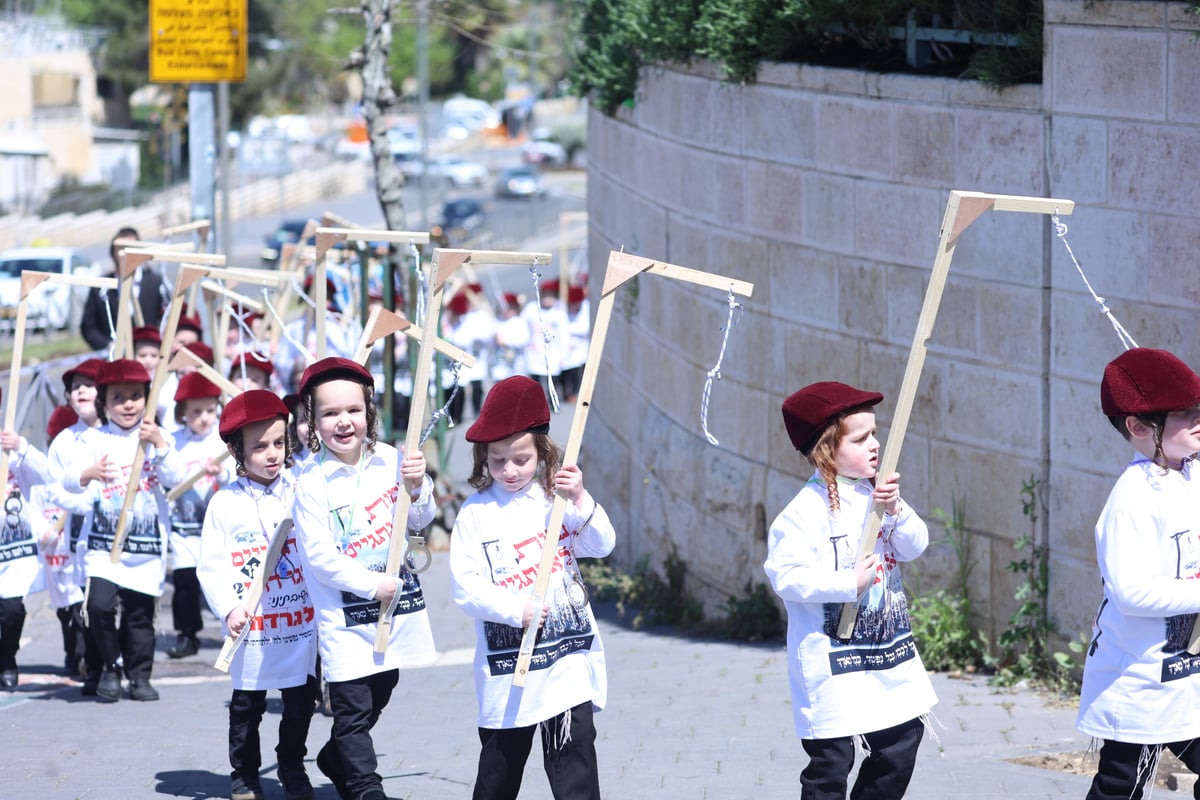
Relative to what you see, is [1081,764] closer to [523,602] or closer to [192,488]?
[523,602]

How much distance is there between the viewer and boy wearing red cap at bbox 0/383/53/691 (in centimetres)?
837

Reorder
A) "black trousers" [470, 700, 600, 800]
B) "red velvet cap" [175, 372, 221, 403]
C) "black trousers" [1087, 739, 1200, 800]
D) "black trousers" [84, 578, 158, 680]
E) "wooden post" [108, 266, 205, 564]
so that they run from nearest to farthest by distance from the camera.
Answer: "black trousers" [1087, 739, 1200, 800] < "black trousers" [470, 700, 600, 800] < "wooden post" [108, 266, 205, 564] < "black trousers" [84, 578, 158, 680] < "red velvet cap" [175, 372, 221, 403]

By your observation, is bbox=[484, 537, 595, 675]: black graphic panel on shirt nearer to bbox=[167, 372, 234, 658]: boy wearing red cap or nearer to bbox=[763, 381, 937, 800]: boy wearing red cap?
bbox=[763, 381, 937, 800]: boy wearing red cap

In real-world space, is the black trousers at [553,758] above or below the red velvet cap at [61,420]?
below

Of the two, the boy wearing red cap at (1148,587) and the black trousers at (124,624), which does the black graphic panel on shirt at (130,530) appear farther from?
the boy wearing red cap at (1148,587)

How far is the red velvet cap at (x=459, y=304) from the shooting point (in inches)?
797

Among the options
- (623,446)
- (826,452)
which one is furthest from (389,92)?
(826,452)

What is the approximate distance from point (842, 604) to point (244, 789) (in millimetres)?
2601

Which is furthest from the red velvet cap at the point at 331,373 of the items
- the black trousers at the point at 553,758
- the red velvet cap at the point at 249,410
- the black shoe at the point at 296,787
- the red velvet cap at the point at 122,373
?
the red velvet cap at the point at 122,373

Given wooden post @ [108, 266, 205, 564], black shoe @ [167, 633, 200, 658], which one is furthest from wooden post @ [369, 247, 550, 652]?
black shoe @ [167, 633, 200, 658]

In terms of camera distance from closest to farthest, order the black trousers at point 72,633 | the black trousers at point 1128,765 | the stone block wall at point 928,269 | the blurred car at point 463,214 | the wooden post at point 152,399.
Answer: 1. the black trousers at point 1128,765
2. the stone block wall at point 928,269
3. the wooden post at point 152,399
4. the black trousers at point 72,633
5. the blurred car at point 463,214

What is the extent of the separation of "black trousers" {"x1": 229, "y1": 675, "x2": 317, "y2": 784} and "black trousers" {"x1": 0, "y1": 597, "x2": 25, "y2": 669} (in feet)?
9.16

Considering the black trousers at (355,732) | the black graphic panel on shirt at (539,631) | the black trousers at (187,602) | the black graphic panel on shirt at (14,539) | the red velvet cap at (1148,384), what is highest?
the red velvet cap at (1148,384)

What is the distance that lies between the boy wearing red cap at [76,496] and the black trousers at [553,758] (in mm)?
3482
